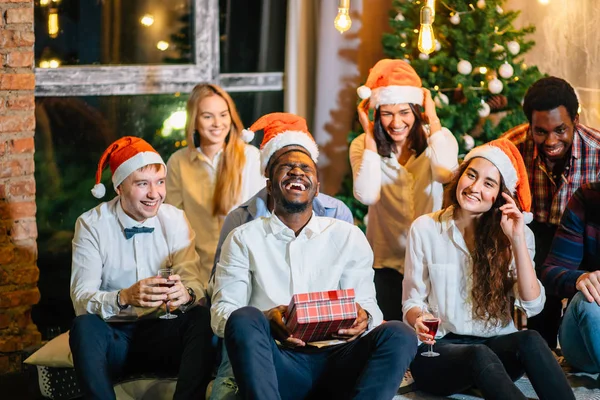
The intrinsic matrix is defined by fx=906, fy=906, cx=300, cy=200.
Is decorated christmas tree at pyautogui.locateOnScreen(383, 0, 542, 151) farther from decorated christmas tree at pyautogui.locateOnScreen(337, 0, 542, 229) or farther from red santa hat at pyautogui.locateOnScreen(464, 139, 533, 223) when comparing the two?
red santa hat at pyautogui.locateOnScreen(464, 139, 533, 223)

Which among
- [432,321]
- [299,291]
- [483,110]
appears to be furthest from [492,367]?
[483,110]

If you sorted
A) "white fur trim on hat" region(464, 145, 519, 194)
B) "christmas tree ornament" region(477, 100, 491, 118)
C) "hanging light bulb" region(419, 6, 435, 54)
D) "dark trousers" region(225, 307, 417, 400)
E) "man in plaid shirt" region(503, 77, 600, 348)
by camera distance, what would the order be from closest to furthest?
"dark trousers" region(225, 307, 417, 400), "white fur trim on hat" region(464, 145, 519, 194), "hanging light bulb" region(419, 6, 435, 54), "man in plaid shirt" region(503, 77, 600, 348), "christmas tree ornament" region(477, 100, 491, 118)

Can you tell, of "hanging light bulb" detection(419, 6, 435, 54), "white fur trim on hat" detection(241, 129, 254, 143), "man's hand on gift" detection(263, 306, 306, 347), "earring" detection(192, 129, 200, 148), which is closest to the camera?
"man's hand on gift" detection(263, 306, 306, 347)

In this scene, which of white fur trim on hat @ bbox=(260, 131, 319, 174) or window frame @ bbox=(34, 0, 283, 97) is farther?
Result: window frame @ bbox=(34, 0, 283, 97)

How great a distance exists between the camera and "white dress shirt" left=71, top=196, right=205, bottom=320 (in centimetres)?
345

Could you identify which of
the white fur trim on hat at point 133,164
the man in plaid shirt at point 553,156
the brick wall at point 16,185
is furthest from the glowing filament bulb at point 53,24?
the man in plaid shirt at point 553,156

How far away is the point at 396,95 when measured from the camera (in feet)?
13.9

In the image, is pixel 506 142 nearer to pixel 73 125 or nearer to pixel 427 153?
pixel 427 153

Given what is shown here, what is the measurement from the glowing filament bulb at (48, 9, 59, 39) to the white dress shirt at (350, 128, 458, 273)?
1758mm

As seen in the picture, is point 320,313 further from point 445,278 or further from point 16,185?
point 16,185

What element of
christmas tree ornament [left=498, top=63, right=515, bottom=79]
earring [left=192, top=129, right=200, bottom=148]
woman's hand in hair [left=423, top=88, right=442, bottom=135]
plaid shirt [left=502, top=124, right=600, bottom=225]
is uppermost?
christmas tree ornament [left=498, top=63, right=515, bottom=79]

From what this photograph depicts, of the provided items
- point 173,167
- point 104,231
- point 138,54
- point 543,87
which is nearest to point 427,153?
point 543,87

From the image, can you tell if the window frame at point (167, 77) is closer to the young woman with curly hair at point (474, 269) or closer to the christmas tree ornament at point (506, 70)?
the christmas tree ornament at point (506, 70)

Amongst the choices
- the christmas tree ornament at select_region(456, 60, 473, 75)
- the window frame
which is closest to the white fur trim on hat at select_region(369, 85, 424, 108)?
the christmas tree ornament at select_region(456, 60, 473, 75)
